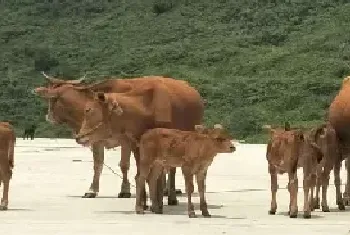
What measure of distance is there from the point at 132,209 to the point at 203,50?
64907 mm

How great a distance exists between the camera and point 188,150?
50.1 ft

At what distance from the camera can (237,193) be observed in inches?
779

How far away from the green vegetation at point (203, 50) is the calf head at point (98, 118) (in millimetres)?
37217

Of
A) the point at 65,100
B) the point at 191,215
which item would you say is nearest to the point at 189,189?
the point at 191,215

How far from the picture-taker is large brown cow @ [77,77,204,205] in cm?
1641

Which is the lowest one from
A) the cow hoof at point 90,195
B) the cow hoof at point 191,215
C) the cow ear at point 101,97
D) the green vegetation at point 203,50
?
the cow hoof at point 191,215

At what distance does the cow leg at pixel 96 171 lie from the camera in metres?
19.4

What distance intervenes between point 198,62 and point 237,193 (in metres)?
58.6

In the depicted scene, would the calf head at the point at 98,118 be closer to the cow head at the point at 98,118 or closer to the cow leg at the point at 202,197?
the cow head at the point at 98,118

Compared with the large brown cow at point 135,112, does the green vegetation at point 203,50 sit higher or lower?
higher

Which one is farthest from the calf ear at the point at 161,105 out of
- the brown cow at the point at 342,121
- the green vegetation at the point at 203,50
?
the green vegetation at the point at 203,50

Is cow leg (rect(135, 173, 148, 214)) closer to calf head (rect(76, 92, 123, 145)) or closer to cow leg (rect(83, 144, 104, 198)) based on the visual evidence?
calf head (rect(76, 92, 123, 145))

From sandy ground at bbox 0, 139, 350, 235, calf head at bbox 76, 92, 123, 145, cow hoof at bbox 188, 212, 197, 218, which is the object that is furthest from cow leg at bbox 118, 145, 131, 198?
cow hoof at bbox 188, 212, 197, 218

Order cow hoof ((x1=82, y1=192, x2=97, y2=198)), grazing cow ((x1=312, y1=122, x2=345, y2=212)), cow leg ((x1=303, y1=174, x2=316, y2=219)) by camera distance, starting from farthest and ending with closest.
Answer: cow hoof ((x1=82, y1=192, x2=97, y2=198)) → grazing cow ((x1=312, y1=122, x2=345, y2=212)) → cow leg ((x1=303, y1=174, x2=316, y2=219))
